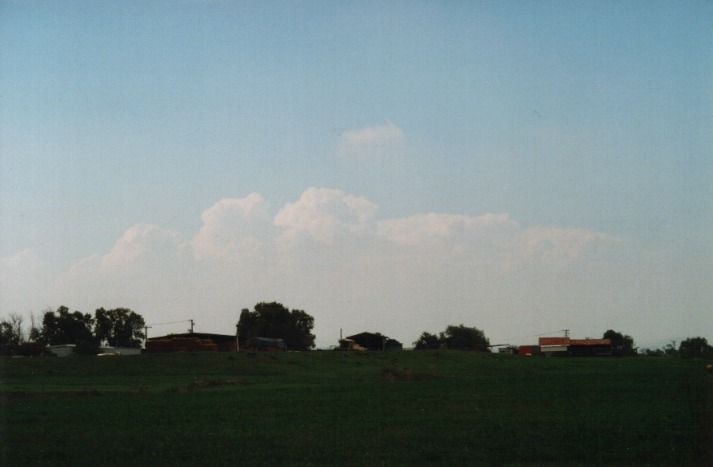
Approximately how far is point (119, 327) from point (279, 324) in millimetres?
36987

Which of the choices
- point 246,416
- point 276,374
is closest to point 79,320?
point 276,374

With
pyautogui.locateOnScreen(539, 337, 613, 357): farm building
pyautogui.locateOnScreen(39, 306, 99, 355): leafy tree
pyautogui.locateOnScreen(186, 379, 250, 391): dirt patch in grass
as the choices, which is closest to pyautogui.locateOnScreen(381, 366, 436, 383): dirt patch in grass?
pyautogui.locateOnScreen(186, 379, 250, 391): dirt patch in grass

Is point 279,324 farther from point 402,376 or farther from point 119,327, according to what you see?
point 402,376

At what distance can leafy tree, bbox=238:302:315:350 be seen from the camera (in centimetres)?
18575

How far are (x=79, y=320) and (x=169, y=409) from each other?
5670 inches

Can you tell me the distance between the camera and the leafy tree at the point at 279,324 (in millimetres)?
185750

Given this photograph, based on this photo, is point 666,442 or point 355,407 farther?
point 355,407

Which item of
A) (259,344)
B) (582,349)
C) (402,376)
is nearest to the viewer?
(402,376)

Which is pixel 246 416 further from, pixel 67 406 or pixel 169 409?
pixel 67 406

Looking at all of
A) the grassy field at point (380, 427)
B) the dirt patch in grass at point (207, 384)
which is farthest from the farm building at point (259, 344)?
the grassy field at point (380, 427)

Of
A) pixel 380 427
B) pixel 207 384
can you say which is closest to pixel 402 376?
pixel 207 384

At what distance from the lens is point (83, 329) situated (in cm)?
17262

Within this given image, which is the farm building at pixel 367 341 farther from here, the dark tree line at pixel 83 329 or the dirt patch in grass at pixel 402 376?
the dirt patch in grass at pixel 402 376

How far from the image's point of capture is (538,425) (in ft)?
88.5
